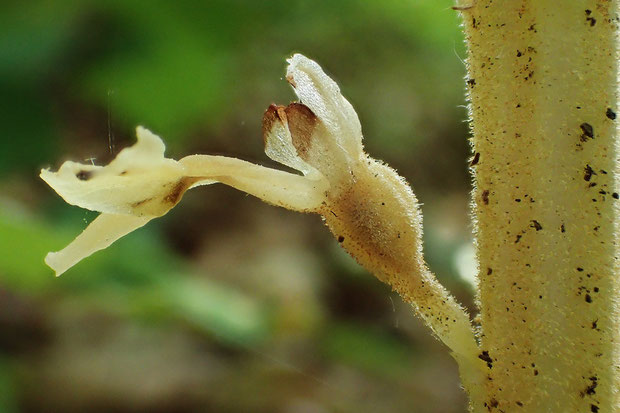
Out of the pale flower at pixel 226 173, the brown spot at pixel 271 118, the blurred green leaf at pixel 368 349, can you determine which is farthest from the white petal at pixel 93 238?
the blurred green leaf at pixel 368 349

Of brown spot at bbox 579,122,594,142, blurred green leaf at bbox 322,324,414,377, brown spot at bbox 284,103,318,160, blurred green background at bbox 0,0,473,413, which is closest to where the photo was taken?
brown spot at bbox 579,122,594,142

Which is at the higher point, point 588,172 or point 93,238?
point 588,172

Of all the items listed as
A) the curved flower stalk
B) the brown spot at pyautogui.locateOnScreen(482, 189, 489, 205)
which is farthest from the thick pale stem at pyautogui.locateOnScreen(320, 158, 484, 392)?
the brown spot at pyautogui.locateOnScreen(482, 189, 489, 205)

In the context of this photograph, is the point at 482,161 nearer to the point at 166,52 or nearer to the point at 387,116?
the point at 166,52

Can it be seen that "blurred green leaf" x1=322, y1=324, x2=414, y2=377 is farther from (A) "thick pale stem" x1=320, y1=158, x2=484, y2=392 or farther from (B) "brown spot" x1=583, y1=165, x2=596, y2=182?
(B) "brown spot" x1=583, y1=165, x2=596, y2=182

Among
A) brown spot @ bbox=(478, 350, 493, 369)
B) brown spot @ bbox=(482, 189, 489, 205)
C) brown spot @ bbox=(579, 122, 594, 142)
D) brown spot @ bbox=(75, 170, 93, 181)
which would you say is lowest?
brown spot @ bbox=(75, 170, 93, 181)

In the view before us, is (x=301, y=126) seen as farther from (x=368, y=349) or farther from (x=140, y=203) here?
(x=368, y=349)

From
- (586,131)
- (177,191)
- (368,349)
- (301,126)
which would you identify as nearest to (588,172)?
(586,131)
